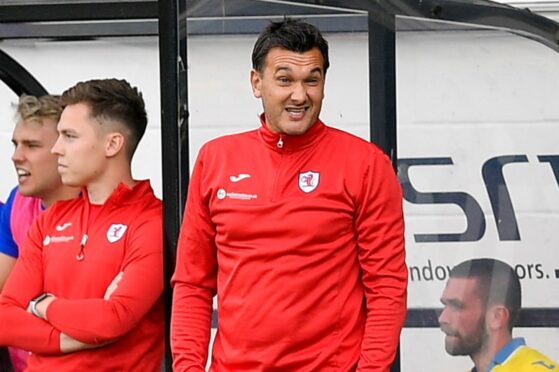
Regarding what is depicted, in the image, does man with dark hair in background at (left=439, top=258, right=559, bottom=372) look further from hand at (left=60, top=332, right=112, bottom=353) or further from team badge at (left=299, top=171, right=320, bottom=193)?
hand at (left=60, top=332, right=112, bottom=353)

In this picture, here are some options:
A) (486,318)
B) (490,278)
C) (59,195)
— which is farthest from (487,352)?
(59,195)

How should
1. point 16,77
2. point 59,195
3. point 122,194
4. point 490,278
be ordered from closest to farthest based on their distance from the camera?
point 490,278, point 122,194, point 59,195, point 16,77

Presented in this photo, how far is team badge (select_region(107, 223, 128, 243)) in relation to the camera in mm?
3716

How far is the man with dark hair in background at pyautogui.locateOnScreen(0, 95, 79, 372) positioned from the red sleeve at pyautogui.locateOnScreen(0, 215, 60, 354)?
406 millimetres

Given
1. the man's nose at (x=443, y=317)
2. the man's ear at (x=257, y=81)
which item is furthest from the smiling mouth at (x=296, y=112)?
the man's nose at (x=443, y=317)

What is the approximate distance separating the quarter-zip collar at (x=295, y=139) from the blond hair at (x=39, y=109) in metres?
1.24

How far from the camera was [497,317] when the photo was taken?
3664 mm

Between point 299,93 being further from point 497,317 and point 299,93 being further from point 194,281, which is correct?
point 497,317

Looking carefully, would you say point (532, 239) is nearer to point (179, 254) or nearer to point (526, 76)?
point (526, 76)

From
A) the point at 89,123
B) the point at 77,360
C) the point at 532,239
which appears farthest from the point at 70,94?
the point at 532,239

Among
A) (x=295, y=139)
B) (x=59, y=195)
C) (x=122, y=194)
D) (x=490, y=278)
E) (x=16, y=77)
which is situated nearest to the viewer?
(x=295, y=139)

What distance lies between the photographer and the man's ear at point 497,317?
365cm

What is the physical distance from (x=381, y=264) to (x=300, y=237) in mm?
194

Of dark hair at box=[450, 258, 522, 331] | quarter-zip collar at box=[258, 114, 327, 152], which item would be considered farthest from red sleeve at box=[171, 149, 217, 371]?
dark hair at box=[450, 258, 522, 331]
